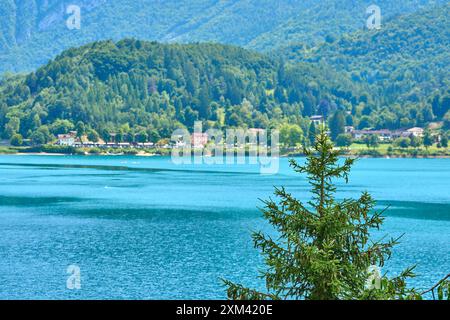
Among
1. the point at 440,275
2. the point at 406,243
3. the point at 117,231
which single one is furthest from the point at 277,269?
the point at 117,231

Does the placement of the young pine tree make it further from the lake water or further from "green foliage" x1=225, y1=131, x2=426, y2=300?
the lake water

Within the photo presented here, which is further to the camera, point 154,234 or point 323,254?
point 154,234

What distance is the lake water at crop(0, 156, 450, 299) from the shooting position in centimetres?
3847

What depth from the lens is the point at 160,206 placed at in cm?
7906

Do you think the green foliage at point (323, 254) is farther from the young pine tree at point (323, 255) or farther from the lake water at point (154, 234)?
the lake water at point (154, 234)

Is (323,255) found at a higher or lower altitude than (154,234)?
higher

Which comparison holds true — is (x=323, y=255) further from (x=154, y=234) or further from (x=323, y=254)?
(x=154, y=234)

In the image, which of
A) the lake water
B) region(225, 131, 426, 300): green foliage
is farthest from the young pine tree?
the lake water

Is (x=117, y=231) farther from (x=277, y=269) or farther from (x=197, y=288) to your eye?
(x=277, y=269)

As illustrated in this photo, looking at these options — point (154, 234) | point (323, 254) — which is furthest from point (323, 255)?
point (154, 234)

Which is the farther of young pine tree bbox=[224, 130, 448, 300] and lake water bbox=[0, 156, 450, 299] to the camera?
lake water bbox=[0, 156, 450, 299]

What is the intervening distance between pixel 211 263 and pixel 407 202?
46.0 meters

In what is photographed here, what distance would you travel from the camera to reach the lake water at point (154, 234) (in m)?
38.5

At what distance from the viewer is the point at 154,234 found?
57312 millimetres
